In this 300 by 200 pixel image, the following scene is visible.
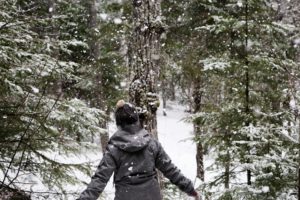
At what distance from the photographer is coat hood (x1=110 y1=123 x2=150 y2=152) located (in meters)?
4.54

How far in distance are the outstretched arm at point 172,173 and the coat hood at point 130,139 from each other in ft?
0.96

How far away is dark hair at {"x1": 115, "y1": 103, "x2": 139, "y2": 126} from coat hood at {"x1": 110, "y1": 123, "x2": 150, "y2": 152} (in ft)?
0.19

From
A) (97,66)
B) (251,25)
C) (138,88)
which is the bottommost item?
(97,66)

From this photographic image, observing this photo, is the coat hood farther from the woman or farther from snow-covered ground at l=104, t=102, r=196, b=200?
snow-covered ground at l=104, t=102, r=196, b=200

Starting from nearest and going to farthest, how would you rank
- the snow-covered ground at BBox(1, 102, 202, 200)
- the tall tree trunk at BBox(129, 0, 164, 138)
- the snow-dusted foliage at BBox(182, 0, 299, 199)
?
the snow-dusted foliage at BBox(182, 0, 299, 199) → the tall tree trunk at BBox(129, 0, 164, 138) → the snow-covered ground at BBox(1, 102, 202, 200)

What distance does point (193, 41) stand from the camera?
532 inches

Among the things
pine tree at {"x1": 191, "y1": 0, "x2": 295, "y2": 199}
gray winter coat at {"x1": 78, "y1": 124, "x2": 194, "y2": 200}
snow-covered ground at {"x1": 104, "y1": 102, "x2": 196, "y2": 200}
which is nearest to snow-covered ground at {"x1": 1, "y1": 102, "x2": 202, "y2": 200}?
snow-covered ground at {"x1": 104, "y1": 102, "x2": 196, "y2": 200}

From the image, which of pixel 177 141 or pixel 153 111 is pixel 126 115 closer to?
pixel 153 111

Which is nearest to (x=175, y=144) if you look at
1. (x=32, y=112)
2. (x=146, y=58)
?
(x=146, y=58)

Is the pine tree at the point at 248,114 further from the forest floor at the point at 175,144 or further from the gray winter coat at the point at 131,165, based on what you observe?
the forest floor at the point at 175,144

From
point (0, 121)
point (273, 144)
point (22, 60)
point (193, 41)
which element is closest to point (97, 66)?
point (193, 41)

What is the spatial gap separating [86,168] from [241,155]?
2.60 metres

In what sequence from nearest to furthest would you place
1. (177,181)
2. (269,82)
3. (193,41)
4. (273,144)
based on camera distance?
(177,181), (273,144), (269,82), (193,41)

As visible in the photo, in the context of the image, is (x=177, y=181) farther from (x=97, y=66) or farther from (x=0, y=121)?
(x=97, y=66)
